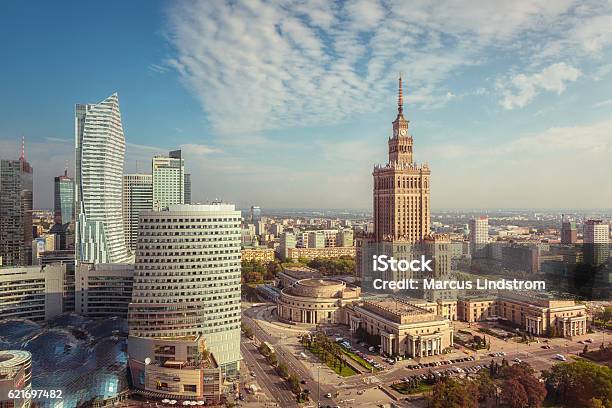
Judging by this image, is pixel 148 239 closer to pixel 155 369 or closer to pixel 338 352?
pixel 155 369

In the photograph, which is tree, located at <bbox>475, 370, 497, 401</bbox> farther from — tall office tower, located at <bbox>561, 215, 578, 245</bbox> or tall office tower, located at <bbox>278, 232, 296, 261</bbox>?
tall office tower, located at <bbox>278, 232, 296, 261</bbox>

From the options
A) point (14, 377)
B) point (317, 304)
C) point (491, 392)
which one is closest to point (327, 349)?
point (317, 304)

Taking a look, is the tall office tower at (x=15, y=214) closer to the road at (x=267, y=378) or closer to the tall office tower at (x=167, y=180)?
the tall office tower at (x=167, y=180)

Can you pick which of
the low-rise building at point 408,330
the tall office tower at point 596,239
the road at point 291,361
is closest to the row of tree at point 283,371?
the road at point 291,361

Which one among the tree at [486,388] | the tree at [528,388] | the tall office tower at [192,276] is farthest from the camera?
Result: the tall office tower at [192,276]

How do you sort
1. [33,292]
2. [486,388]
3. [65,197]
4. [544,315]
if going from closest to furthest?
[486,388], [33,292], [544,315], [65,197]

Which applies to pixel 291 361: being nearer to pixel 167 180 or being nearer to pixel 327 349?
pixel 327 349

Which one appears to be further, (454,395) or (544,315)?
(544,315)
